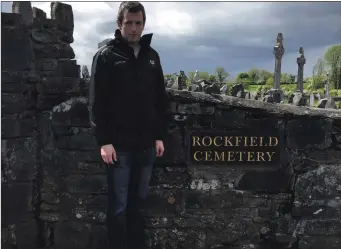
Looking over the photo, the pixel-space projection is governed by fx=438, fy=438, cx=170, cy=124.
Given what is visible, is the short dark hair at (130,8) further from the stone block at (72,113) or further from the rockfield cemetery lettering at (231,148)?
the rockfield cemetery lettering at (231,148)

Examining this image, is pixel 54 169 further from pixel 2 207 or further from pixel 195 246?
pixel 195 246

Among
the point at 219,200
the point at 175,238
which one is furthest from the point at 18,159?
the point at 219,200

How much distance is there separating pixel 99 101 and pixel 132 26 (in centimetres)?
71

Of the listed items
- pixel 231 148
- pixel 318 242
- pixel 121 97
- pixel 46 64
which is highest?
pixel 46 64

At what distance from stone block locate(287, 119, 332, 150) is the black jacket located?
1659 millimetres

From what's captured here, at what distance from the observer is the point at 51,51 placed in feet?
15.0

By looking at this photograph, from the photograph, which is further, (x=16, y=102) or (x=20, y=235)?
(x=20, y=235)

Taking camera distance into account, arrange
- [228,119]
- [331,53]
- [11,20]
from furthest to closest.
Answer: [331,53]
[228,119]
[11,20]

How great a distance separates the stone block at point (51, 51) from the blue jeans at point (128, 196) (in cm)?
141

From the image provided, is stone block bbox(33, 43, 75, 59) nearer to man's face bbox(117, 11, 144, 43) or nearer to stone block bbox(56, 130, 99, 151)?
stone block bbox(56, 130, 99, 151)

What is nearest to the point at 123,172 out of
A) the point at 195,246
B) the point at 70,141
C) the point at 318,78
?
the point at 70,141

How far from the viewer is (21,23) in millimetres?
4391

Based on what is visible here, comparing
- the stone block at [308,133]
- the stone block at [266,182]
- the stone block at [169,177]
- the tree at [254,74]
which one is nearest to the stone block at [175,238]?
the stone block at [169,177]

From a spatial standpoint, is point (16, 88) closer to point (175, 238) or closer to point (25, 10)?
point (25, 10)
